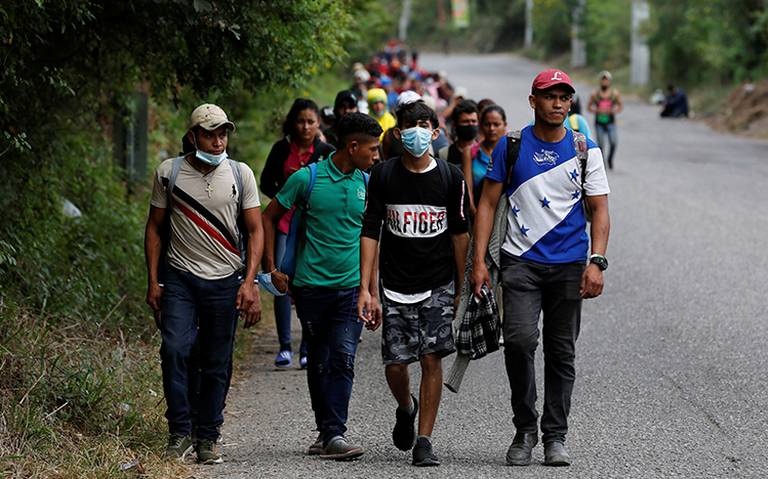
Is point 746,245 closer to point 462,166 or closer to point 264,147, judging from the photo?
point 462,166

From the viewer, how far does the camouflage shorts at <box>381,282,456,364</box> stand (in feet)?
22.8

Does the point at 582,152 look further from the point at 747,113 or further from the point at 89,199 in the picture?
the point at 747,113

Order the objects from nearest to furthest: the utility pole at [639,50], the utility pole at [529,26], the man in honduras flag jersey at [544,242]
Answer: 1. the man in honduras flag jersey at [544,242]
2. the utility pole at [639,50]
3. the utility pole at [529,26]

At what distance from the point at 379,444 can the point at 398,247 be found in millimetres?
1279

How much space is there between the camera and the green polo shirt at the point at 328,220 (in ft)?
23.7

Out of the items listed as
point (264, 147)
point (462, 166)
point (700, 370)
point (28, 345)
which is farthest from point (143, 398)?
point (264, 147)

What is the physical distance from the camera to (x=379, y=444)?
24.8 ft

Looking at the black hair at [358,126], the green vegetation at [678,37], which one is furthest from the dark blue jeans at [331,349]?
the green vegetation at [678,37]

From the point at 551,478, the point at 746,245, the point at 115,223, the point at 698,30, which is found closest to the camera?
the point at 551,478

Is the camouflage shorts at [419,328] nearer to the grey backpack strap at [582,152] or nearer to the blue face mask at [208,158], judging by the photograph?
the grey backpack strap at [582,152]

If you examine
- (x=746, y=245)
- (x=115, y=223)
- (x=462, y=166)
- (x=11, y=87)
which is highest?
(x=11, y=87)

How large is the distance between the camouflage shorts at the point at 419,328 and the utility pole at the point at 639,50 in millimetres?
45627

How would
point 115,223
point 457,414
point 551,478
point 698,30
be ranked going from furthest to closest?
point 698,30 → point 115,223 → point 457,414 → point 551,478

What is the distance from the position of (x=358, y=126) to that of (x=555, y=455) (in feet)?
6.51
